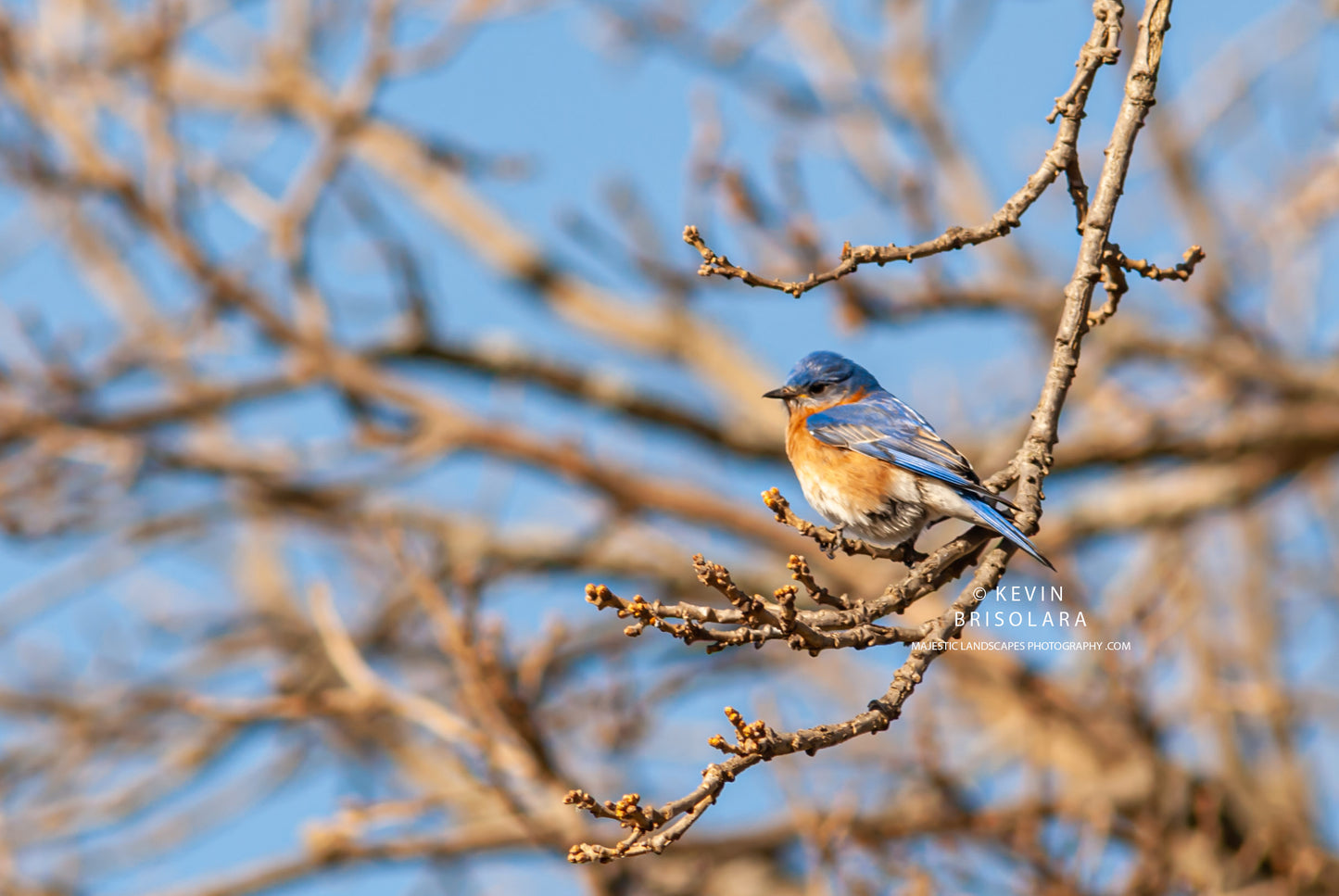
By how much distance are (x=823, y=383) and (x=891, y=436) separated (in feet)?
1.99

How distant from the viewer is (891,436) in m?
4.24

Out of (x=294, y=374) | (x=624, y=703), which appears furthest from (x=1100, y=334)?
(x=294, y=374)

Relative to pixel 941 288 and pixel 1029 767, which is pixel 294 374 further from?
pixel 1029 767

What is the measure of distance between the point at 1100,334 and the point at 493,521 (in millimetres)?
4873

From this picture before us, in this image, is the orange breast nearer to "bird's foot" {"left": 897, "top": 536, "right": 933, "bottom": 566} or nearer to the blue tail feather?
"bird's foot" {"left": 897, "top": 536, "right": 933, "bottom": 566}

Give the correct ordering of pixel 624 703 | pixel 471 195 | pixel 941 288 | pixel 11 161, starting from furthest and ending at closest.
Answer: pixel 471 195, pixel 11 161, pixel 941 288, pixel 624 703

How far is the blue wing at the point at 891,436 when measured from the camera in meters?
3.93

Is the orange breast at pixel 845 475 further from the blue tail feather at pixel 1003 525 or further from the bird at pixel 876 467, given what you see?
the blue tail feather at pixel 1003 525

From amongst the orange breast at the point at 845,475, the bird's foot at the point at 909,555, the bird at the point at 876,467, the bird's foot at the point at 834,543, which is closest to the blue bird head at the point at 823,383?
the bird at the point at 876,467

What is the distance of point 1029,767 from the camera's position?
6.35 meters

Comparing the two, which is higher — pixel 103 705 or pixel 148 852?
pixel 103 705

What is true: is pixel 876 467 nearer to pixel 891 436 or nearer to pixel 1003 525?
pixel 891 436

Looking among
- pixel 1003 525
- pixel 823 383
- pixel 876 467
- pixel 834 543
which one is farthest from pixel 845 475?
pixel 1003 525

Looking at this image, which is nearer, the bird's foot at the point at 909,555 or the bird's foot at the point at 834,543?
the bird's foot at the point at 834,543
